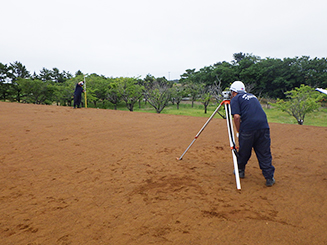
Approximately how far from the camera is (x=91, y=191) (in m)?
3.61

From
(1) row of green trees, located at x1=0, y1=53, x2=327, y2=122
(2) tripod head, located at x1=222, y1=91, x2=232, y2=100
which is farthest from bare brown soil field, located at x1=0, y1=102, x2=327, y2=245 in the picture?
(1) row of green trees, located at x1=0, y1=53, x2=327, y2=122

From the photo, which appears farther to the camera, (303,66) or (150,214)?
(303,66)

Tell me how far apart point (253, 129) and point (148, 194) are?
2179 mm

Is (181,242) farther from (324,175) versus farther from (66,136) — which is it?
(66,136)

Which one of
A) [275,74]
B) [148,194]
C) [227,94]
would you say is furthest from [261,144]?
[275,74]

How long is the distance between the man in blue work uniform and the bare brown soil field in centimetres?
49

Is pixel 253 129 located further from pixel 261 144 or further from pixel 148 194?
pixel 148 194

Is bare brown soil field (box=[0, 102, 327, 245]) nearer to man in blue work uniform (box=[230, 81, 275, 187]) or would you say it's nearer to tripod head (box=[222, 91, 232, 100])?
man in blue work uniform (box=[230, 81, 275, 187])

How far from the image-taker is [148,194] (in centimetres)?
351

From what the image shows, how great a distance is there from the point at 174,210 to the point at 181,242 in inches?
25.3

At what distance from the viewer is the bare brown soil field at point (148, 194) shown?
2.56 m

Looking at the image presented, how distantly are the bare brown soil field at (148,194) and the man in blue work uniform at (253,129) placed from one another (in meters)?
0.49

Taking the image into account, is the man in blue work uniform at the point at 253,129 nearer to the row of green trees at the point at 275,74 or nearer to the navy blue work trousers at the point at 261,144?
the navy blue work trousers at the point at 261,144

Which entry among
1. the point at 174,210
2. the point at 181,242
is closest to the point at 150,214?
the point at 174,210
